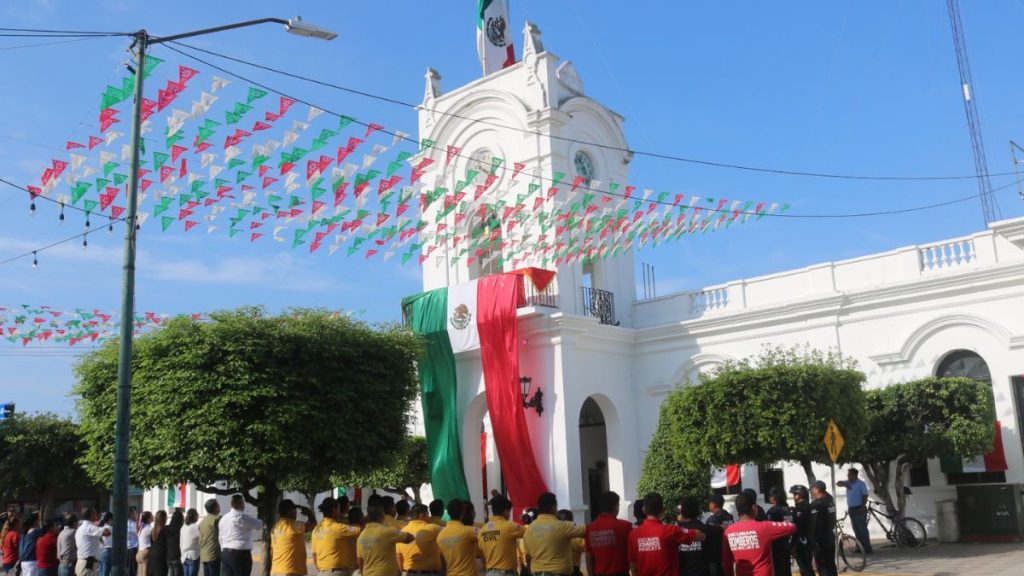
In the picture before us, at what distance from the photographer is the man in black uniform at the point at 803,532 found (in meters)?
12.1

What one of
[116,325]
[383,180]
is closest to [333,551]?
[383,180]

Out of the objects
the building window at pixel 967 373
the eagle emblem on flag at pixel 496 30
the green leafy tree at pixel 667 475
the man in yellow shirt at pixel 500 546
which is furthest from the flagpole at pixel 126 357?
the building window at pixel 967 373

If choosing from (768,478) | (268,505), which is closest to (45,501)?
(268,505)

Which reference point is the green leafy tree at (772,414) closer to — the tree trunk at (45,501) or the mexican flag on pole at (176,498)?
the mexican flag on pole at (176,498)

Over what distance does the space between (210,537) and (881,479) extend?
13452mm

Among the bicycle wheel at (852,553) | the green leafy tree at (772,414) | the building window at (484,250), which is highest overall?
the building window at (484,250)

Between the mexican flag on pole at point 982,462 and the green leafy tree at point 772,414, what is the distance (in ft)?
11.6

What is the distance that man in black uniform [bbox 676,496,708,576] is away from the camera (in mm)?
8531

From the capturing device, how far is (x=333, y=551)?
10.9 meters

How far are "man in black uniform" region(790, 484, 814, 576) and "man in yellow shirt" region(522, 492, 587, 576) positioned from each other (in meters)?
3.94

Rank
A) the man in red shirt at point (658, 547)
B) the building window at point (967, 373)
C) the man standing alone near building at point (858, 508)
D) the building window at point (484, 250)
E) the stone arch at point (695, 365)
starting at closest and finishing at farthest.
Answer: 1. the man in red shirt at point (658, 547)
2. the man standing alone near building at point (858, 508)
3. the building window at point (967, 373)
4. the stone arch at point (695, 365)
5. the building window at point (484, 250)

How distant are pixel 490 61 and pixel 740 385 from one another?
1365 centimetres

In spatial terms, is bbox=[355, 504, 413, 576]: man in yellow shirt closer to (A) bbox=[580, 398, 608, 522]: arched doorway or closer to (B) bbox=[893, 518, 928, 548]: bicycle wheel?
(B) bbox=[893, 518, 928, 548]: bicycle wheel

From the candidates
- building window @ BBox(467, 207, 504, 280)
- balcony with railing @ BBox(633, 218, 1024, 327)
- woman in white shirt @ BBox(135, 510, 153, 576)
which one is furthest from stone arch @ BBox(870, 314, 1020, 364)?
woman in white shirt @ BBox(135, 510, 153, 576)
